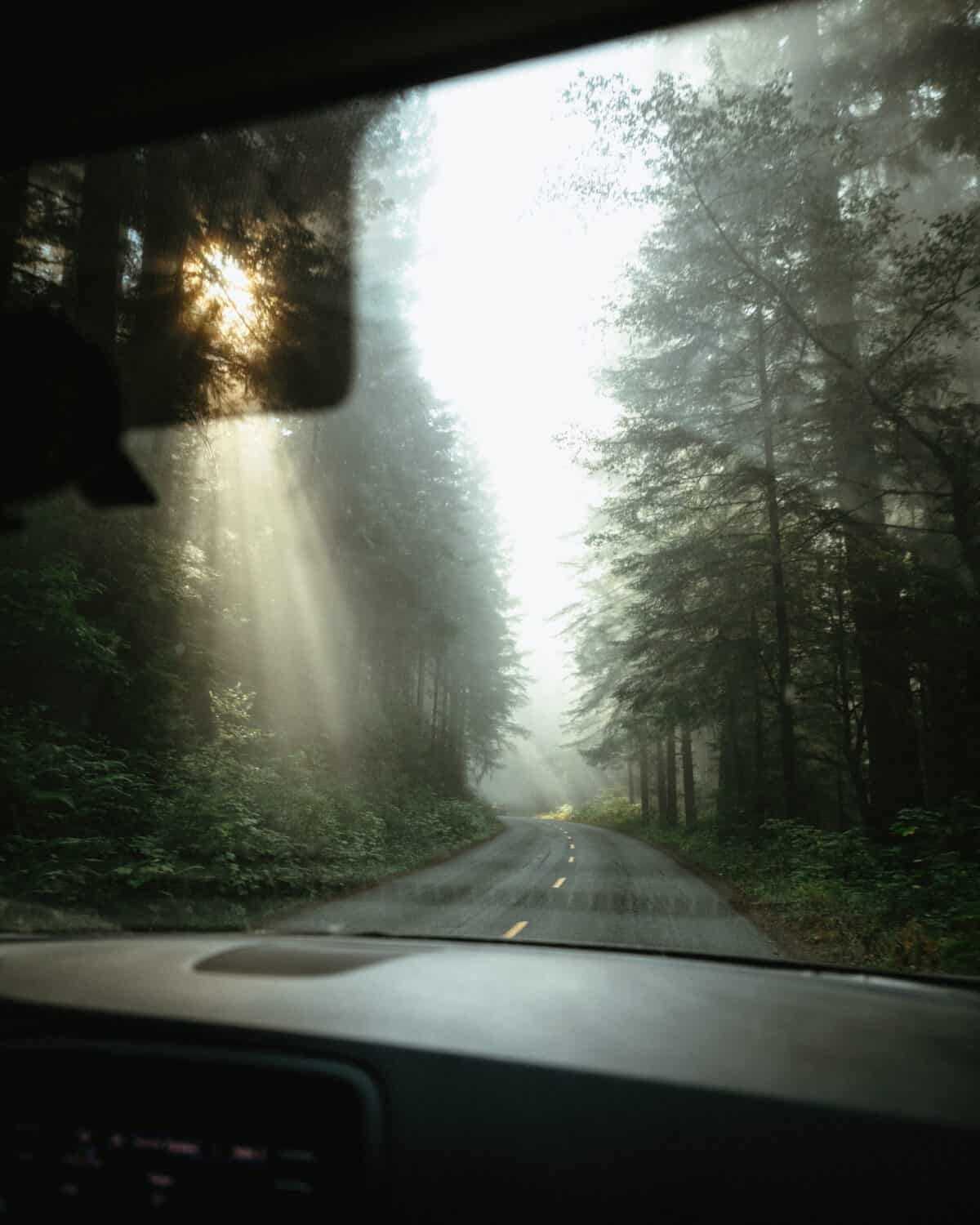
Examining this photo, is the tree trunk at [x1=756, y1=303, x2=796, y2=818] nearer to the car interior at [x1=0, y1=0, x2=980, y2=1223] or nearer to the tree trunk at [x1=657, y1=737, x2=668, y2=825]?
the car interior at [x1=0, y1=0, x2=980, y2=1223]

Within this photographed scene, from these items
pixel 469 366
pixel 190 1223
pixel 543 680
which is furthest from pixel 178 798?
pixel 543 680

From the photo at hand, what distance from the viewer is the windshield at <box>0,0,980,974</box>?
20.6 feet

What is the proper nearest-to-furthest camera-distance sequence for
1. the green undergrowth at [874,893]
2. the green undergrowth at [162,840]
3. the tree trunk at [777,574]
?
the green undergrowth at [874,893], the green undergrowth at [162,840], the tree trunk at [777,574]

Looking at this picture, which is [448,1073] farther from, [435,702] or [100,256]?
[435,702]

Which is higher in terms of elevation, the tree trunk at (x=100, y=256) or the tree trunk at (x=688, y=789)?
the tree trunk at (x=100, y=256)

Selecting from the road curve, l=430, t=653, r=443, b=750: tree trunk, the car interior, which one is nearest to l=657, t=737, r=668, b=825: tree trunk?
l=430, t=653, r=443, b=750: tree trunk

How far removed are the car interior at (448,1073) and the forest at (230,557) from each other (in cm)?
181

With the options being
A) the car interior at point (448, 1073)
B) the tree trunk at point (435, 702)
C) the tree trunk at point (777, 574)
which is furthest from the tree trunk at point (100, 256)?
the tree trunk at point (435, 702)

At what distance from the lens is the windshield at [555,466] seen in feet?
20.6

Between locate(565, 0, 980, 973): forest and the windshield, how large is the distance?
74mm

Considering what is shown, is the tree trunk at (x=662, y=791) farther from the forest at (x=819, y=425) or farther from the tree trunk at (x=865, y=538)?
the tree trunk at (x=865, y=538)

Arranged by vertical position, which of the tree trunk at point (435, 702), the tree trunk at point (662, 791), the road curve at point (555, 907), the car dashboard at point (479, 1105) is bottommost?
the road curve at point (555, 907)

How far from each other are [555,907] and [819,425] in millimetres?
8327

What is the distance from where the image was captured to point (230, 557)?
16.6 m
